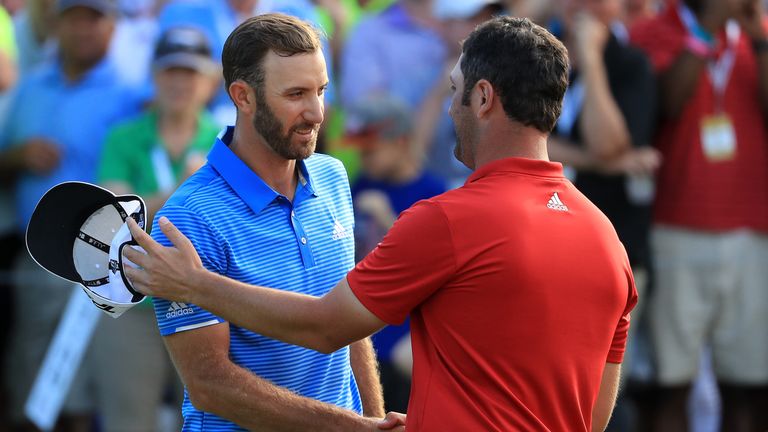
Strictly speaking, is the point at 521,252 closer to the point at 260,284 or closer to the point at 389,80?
the point at 260,284

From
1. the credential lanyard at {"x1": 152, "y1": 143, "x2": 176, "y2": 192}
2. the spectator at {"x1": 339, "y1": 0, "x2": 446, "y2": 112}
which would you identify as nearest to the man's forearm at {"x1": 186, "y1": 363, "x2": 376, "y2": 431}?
the credential lanyard at {"x1": 152, "y1": 143, "x2": 176, "y2": 192}

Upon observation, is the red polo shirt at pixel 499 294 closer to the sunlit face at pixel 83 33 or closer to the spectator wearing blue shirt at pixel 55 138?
the spectator wearing blue shirt at pixel 55 138

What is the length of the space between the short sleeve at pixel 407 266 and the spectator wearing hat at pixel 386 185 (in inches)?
121

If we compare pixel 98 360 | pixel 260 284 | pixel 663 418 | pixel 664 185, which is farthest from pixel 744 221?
pixel 260 284

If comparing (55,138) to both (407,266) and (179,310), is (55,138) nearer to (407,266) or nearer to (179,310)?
(179,310)

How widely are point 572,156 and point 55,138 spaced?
2.97 meters

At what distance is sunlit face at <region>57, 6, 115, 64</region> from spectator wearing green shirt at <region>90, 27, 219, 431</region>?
0.77m

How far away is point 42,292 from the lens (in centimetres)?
680

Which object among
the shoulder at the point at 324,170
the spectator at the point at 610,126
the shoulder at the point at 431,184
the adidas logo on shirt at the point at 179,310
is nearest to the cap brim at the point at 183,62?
the shoulder at the point at 431,184

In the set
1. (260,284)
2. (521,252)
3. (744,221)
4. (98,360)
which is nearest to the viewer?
(521,252)

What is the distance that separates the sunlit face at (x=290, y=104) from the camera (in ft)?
11.3

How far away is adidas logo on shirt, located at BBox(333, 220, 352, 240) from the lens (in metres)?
3.64

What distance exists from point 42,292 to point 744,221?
414cm

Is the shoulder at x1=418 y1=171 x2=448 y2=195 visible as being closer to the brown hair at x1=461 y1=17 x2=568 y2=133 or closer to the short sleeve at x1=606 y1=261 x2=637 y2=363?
the short sleeve at x1=606 y1=261 x2=637 y2=363
